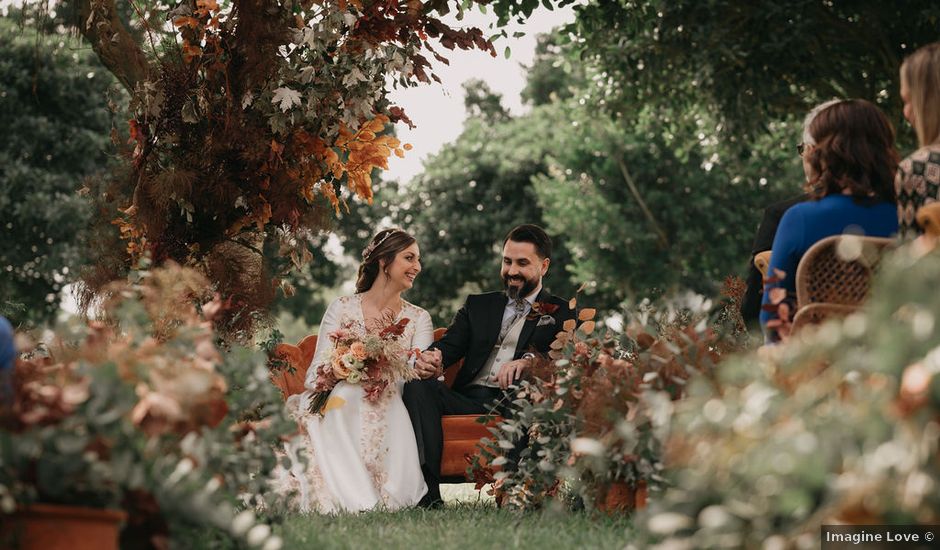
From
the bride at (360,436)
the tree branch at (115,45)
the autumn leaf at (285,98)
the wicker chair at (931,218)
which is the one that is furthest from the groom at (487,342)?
the wicker chair at (931,218)

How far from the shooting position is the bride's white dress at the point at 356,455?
665 centimetres

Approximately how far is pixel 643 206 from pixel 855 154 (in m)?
24.4

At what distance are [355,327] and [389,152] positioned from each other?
173 cm

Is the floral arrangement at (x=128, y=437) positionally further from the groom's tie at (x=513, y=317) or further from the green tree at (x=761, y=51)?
the green tree at (x=761, y=51)

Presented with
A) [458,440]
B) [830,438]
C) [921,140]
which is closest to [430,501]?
[458,440]

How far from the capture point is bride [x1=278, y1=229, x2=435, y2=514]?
21.9ft

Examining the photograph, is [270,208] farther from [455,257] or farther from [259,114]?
[455,257]

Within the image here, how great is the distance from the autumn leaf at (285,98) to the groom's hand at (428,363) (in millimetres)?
2115

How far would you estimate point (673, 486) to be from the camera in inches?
177

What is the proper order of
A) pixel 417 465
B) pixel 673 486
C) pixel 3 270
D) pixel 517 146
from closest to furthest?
pixel 673 486 < pixel 417 465 < pixel 3 270 < pixel 517 146

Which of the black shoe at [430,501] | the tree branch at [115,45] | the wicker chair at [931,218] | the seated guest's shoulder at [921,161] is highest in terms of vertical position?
the tree branch at [115,45]

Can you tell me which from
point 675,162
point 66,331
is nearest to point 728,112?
point 66,331

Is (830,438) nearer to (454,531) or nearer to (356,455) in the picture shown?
(454,531)

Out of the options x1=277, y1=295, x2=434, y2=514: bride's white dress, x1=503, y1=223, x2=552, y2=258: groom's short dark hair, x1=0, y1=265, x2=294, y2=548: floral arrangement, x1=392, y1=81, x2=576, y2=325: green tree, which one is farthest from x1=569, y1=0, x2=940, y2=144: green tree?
x1=392, y1=81, x2=576, y2=325: green tree
